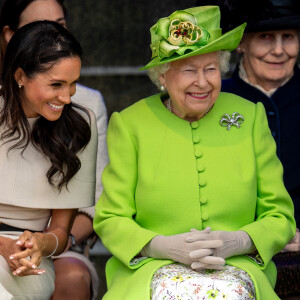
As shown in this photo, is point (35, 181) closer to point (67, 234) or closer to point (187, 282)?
point (67, 234)

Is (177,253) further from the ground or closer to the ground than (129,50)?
closer to the ground

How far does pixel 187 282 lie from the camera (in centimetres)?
413

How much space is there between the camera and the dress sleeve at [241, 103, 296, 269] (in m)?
4.54

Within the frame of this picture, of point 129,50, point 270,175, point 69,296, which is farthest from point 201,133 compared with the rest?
point 129,50

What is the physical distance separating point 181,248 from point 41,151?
2.95 ft

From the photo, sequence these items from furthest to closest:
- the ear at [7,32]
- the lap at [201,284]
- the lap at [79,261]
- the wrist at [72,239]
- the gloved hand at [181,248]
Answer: the ear at [7,32] < the wrist at [72,239] < the lap at [79,261] < the gloved hand at [181,248] < the lap at [201,284]

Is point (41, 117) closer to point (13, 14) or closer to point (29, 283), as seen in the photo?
point (29, 283)

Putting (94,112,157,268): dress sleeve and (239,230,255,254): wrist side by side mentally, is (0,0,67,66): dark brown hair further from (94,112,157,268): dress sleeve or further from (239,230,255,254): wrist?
(239,230,255,254): wrist

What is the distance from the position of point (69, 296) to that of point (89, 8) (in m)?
2.68

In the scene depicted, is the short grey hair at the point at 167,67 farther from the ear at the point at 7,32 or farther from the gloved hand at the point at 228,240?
the ear at the point at 7,32

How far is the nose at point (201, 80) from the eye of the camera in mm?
4473

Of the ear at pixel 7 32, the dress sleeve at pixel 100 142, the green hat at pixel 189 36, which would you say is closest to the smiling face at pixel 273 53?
the green hat at pixel 189 36

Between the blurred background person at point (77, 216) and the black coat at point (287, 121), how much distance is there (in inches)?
31.9

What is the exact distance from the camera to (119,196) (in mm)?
4598
